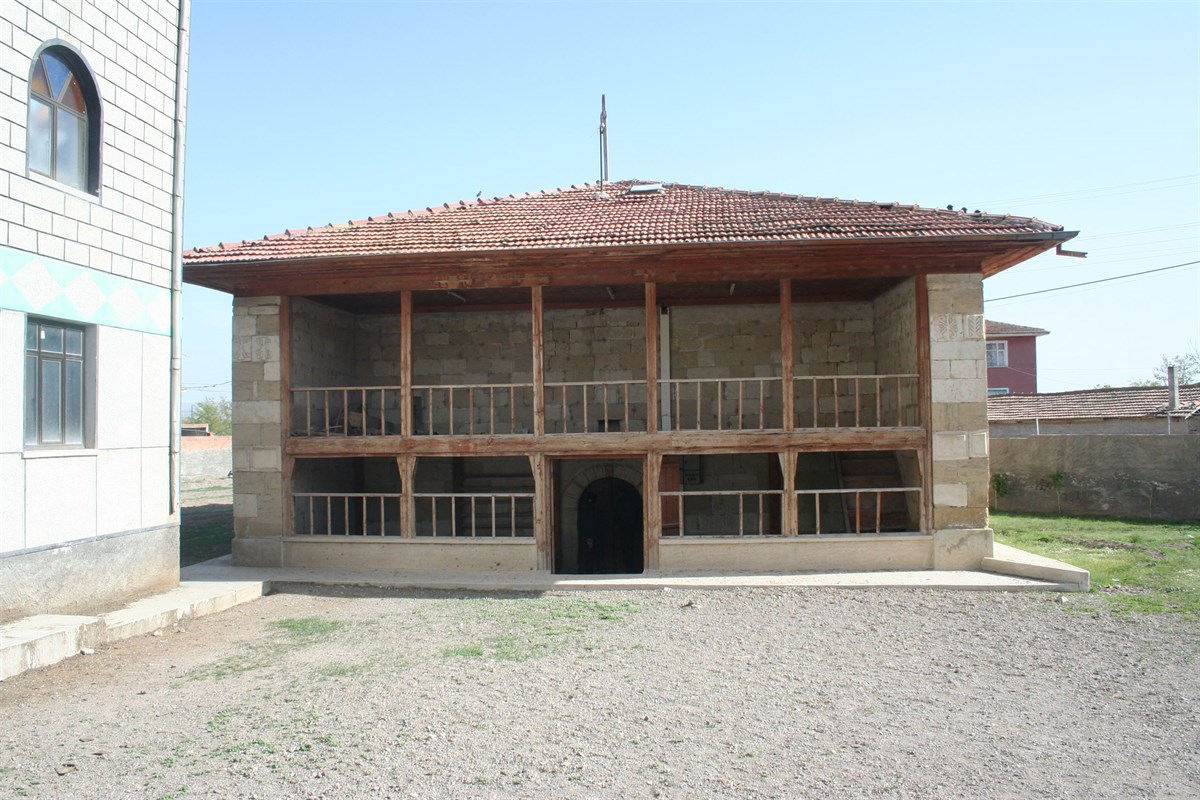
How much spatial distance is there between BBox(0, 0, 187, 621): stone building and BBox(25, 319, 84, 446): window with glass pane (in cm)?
1

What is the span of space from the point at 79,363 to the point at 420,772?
6.04 meters

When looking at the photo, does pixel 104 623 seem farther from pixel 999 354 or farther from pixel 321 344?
pixel 999 354

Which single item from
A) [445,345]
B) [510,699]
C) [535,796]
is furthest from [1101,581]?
[445,345]

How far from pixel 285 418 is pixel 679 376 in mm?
6242

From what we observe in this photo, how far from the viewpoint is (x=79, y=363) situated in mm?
8430

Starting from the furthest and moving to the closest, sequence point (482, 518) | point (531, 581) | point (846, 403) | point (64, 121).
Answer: point (482, 518), point (846, 403), point (531, 581), point (64, 121)

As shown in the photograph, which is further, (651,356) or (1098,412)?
(1098,412)

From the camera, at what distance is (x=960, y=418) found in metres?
10.9

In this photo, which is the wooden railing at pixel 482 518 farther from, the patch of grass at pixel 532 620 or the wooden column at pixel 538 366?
the patch of grass at pixel 532 620

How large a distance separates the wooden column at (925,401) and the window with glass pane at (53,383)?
380 inches

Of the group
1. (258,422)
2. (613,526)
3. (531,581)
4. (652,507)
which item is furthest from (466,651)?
(613,526)

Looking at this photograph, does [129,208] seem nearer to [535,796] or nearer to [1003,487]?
[535,796]

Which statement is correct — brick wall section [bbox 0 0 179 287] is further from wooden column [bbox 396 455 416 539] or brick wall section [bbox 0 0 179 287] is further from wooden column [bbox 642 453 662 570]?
wooden column [bbox 642 453 662 570]

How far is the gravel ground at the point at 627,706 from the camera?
4691 millimetres
